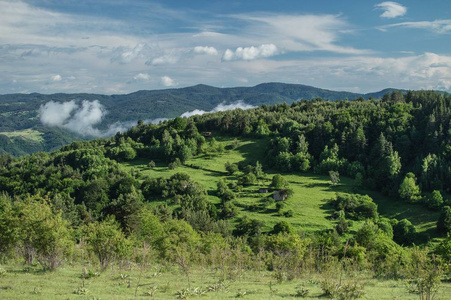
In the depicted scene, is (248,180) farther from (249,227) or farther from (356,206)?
(356,206)

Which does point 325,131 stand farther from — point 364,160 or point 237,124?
point 237,124

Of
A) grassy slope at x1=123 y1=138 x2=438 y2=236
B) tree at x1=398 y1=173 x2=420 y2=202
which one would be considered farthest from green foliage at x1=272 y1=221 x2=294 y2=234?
tree at x1=398 y1=173 x2=420 y2=202

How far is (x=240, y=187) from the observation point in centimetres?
9556

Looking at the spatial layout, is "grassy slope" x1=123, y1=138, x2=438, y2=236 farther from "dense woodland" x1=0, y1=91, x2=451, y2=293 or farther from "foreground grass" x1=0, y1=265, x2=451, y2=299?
"foreground grass" x1=0, y1=265, x2=451, y2=299

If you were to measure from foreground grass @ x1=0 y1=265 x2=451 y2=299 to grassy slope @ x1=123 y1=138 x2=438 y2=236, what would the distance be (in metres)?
40.3

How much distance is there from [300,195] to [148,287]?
6634cm

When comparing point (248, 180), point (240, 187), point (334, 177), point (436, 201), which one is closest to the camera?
point (436, 201)

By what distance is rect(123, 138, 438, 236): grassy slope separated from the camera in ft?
258

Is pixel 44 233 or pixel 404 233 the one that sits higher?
pixel 44 233

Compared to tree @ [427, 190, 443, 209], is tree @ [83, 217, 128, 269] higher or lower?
higher

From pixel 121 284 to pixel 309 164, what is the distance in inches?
3678

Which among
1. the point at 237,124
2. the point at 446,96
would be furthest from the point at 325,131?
the point at 446,96

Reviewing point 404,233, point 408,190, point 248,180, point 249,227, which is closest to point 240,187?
point 248,180

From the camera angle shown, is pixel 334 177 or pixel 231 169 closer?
pixel 334 177
